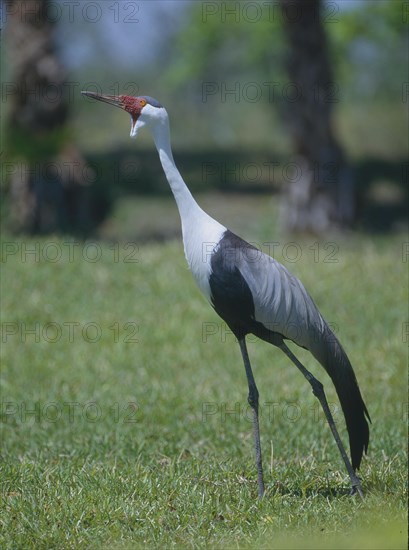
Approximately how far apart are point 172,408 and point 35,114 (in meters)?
6.28

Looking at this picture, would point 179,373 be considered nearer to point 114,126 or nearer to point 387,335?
point 387,335

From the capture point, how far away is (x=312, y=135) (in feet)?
37.7

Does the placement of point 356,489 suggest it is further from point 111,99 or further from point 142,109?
point 111,99

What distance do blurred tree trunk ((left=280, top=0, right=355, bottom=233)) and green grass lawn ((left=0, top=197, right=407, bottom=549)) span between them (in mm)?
414

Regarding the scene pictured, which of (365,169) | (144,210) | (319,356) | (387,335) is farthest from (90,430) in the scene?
(365,169)

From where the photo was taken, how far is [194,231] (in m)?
4.31

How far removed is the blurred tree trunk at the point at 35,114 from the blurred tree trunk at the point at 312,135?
9.58 feet

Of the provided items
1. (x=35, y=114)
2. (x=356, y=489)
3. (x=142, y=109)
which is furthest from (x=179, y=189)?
(x=35, y=114)

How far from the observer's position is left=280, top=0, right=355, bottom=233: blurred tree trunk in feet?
37.2

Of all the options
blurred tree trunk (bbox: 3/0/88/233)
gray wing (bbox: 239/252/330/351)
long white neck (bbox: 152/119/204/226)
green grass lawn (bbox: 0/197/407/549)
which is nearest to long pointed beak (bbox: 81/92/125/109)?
long white neck (bbox: 152/119/204/226)

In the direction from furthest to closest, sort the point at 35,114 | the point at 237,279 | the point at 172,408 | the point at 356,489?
the point at 35,114, the point at 172,408, the point at 356,489, the point at 237,279

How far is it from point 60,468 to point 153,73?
79.5ft

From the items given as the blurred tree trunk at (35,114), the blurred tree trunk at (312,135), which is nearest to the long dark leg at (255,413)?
the blurred tree trunk at (312,135)

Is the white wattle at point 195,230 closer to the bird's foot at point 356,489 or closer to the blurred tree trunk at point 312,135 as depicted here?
the bird's foot at point 356,489
